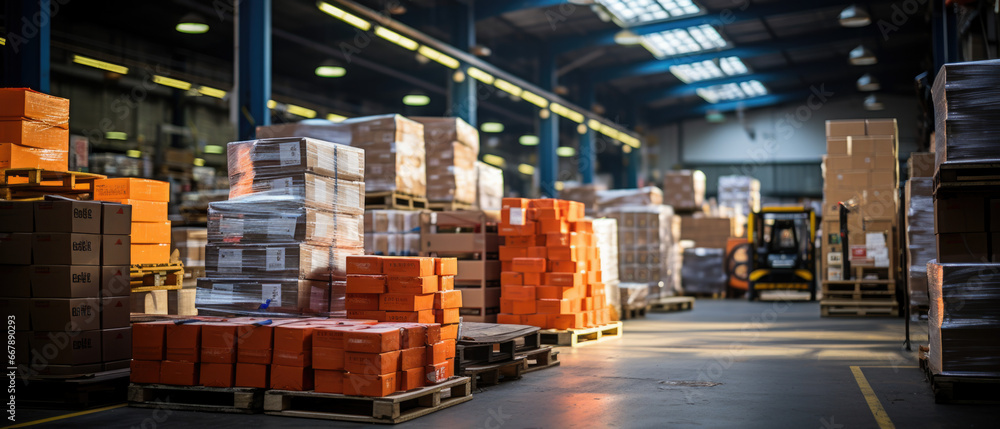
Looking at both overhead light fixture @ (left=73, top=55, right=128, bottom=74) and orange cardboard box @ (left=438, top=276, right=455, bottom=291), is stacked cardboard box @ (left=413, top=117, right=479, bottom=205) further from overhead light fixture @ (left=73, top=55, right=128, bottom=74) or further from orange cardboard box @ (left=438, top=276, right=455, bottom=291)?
overhead light fixture @ (left=73, top=55, right=128, bottom=74)

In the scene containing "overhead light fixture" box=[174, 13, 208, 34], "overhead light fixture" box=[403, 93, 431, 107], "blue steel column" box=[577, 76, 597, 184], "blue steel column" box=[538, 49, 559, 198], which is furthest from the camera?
"blue steel column" box=[577, 76, 597, 184]

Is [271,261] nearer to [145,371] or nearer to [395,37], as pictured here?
[145,371]

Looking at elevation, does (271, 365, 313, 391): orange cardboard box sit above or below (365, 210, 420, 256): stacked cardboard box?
below

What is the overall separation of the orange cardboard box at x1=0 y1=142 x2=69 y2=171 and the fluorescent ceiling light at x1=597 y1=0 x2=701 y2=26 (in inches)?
519

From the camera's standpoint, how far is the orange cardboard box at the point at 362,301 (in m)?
6.10

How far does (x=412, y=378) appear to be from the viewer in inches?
208

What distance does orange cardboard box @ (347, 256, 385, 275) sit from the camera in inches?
239

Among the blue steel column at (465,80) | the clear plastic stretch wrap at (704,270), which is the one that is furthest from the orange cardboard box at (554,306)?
the clear plastic stretch wrap at (704,270)

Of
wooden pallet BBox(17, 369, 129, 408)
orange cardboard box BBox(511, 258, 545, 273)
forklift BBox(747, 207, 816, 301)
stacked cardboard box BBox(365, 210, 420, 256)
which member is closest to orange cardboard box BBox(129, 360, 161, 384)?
wooden pallet BBox(17, 369, 129, 408)

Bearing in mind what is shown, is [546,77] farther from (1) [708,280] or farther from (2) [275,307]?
(2) [275,307]

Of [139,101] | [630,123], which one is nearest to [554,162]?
[630,123]

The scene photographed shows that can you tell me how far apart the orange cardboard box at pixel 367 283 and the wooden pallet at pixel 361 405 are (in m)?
0.86

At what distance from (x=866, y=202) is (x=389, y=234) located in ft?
25.2

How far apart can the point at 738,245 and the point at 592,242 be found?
1041cm
